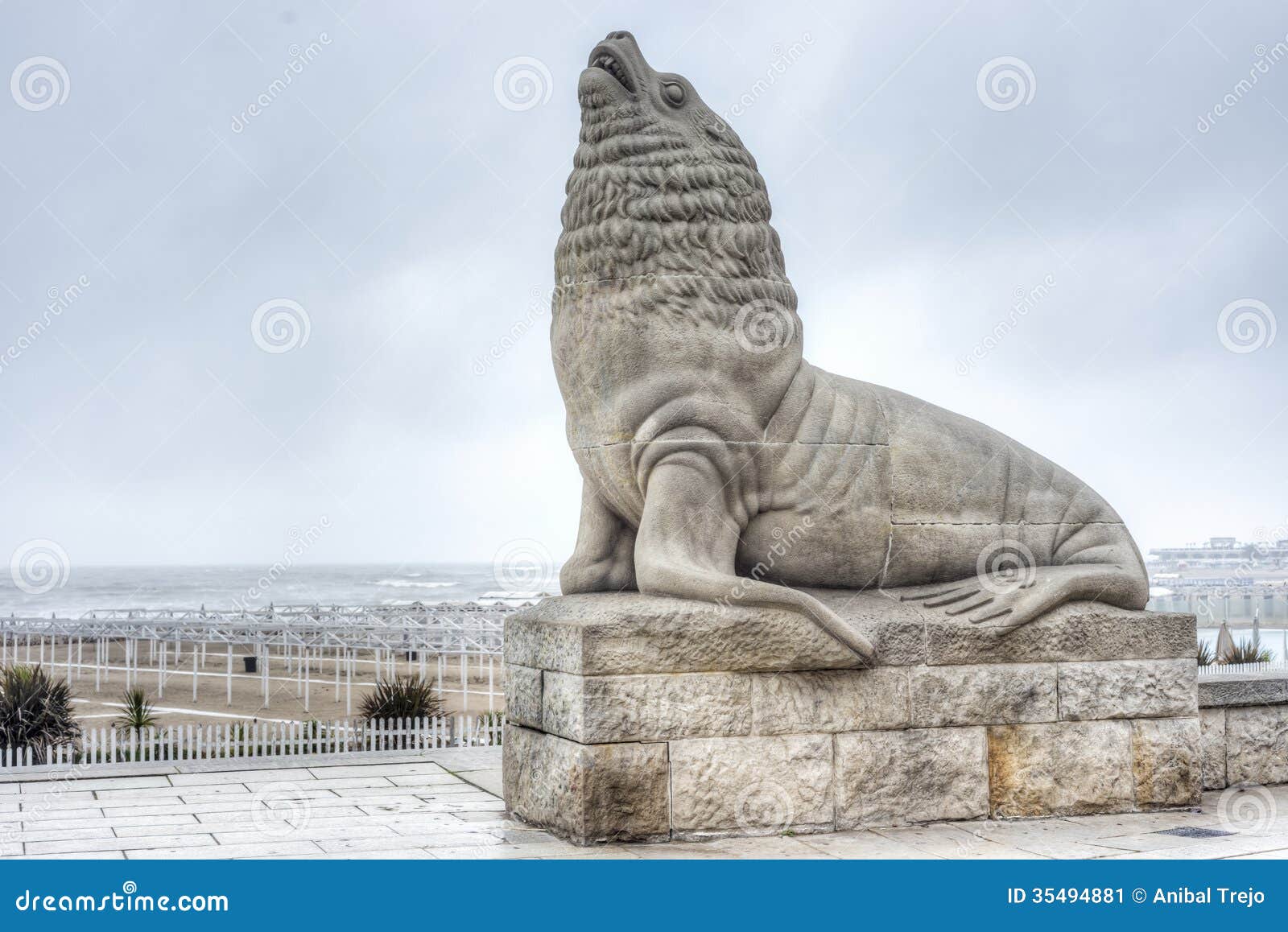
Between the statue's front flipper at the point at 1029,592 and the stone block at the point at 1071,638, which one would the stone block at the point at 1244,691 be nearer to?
the stone block at the point at 1071,638

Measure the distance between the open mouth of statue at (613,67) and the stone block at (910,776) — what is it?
9.93 ft

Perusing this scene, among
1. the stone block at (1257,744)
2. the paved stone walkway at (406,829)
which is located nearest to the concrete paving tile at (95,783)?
the paved stone walkway at (406,829)

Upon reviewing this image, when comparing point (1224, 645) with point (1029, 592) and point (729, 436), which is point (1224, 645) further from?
point (729, 436)

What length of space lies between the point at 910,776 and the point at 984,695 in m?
0.50

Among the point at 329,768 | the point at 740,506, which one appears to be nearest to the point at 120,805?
the point at 329,768

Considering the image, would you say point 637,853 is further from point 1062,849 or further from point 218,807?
point 218,807

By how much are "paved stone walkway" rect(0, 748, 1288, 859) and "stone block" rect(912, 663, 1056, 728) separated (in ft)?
1.48

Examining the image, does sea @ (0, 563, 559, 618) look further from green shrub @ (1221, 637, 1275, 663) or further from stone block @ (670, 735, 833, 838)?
stone block @ (670, 735, 833, 838)

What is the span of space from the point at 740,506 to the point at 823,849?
1503 mm

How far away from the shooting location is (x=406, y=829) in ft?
18.0

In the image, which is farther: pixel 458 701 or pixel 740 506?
pixel 458 701

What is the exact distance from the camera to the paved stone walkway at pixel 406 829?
16.0ft

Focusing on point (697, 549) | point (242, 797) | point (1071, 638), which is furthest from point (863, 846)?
point (242, 797)

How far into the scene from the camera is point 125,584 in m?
69.6
